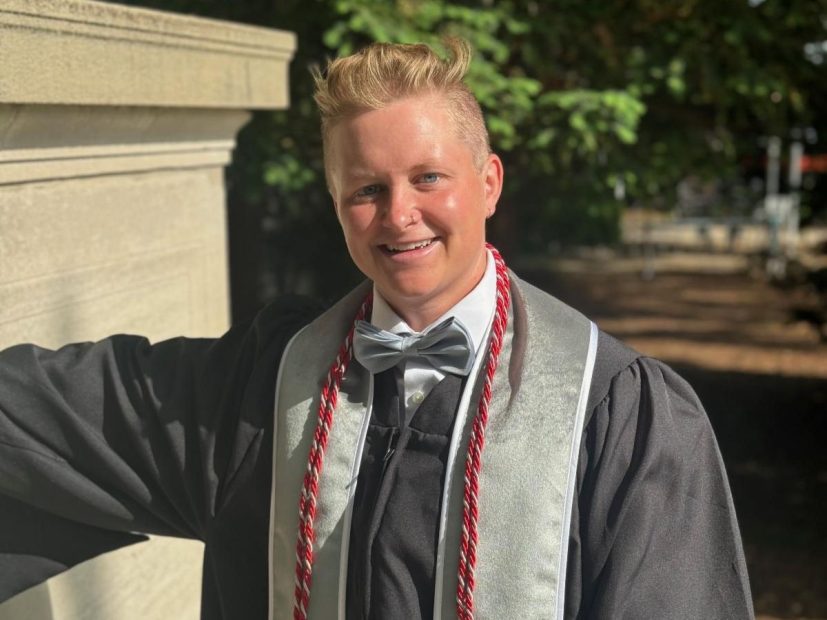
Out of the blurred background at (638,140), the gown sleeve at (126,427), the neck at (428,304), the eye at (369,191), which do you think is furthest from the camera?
the blurred background at (638,140)

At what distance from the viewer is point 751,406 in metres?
9.82

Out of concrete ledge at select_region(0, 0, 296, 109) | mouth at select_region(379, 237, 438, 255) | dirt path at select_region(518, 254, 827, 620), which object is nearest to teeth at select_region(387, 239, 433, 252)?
mouth at select_region(379, 237, 438, 255)

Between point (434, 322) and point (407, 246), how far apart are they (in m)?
0.19

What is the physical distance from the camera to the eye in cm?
196

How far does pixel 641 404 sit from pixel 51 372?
1113 millimetres

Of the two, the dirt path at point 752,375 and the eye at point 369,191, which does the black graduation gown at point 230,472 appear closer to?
the eye at point 369,191

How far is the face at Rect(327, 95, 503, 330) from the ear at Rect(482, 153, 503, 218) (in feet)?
0.16

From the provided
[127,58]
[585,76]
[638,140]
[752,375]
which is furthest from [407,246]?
[752,375]

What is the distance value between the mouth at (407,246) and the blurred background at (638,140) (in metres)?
3.59

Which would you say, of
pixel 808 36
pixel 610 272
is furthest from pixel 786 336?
pixel 808 36

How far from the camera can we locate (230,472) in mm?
2125

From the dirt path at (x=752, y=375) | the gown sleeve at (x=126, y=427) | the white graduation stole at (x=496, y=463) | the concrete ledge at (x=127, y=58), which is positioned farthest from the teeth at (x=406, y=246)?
the dirt path at (x=752, y=375)

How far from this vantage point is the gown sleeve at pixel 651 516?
1.84 meters

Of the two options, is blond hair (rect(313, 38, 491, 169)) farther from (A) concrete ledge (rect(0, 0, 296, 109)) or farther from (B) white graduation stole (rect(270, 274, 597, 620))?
(A) concrete ledge (rect(0, 0, 296, 109))
